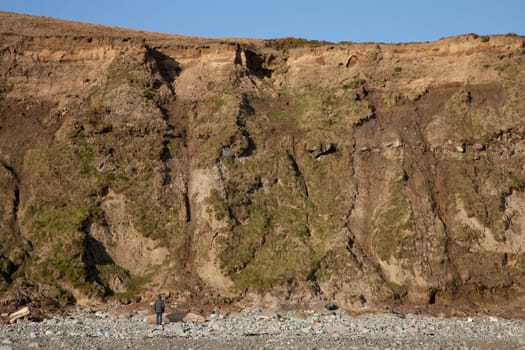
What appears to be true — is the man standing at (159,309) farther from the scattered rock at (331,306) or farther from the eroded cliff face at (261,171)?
the scattered rock at (331,306)

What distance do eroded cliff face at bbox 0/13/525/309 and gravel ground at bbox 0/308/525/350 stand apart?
2.62 metres

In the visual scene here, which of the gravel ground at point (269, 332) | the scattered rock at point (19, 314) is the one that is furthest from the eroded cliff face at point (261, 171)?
the gravel ground at point (269, 332)

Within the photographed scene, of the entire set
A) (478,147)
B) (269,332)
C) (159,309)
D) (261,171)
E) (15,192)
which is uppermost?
(478,147)

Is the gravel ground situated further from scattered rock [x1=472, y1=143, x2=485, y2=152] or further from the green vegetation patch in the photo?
scattered rock [x1=472, y1=143, x2=485, y2=152]

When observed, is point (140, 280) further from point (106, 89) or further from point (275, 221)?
point (106, 89)

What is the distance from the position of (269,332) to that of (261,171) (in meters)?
12.2

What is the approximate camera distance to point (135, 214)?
3444 centimetres

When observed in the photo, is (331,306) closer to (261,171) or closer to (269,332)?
(269,332)

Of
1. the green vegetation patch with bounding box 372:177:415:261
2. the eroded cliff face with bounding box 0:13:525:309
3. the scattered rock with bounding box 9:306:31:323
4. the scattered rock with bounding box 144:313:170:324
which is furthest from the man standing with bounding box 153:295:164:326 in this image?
the green vegetation patch with bounding box 372:177:415:261

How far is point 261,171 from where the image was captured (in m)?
36.8

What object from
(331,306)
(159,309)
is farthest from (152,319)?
(331,306)

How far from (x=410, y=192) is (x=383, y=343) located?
1357 centimetres

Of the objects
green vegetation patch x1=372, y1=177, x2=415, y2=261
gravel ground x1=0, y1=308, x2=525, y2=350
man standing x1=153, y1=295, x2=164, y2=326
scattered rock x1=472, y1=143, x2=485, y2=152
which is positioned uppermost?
scattered rock x1=472, y1=143, x2=485, y2=152

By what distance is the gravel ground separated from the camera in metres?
23.1
